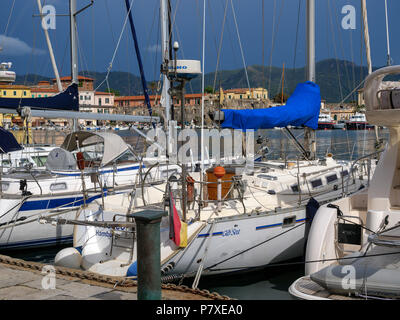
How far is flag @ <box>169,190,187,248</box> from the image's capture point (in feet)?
26.6

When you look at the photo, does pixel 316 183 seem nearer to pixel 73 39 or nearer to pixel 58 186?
pixel 58 186

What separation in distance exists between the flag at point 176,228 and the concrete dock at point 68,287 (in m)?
1.90

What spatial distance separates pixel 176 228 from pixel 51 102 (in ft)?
32.2

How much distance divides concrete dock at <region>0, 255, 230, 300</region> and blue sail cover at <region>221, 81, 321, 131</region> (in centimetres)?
584

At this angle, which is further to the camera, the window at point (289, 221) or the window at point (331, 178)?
the window at point (331, 178)

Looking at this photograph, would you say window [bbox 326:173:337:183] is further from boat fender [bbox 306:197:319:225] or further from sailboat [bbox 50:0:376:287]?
boat fender [bbox 306:197:319:225]

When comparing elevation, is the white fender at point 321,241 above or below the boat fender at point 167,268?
above

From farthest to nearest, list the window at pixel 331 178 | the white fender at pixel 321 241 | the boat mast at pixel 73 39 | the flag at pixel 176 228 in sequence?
the boat mast at pixel 73 39
the window at pixel 331 178
the flag at pixel 176 228
the white fender at pixel 321 241

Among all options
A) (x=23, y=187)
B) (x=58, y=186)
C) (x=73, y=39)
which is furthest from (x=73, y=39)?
(x=23, y=187)

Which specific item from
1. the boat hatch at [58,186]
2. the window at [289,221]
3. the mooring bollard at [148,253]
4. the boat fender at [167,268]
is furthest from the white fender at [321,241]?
the boat hatch at [58,186]

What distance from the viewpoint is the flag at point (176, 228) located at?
8102mm

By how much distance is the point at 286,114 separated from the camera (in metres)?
11.8

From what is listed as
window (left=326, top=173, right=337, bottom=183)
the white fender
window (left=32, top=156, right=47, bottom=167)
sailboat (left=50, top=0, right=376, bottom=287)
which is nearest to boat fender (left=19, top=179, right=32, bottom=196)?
sailboat (left=50, top=0, right=376, bottom=287)

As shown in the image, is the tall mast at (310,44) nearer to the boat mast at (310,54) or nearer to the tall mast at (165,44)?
the boat mast at (310,54)
